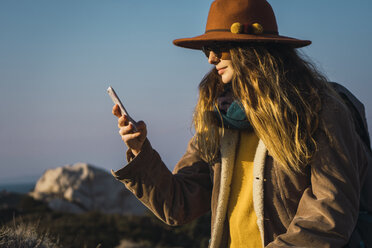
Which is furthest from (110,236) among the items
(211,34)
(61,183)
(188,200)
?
(211,34)

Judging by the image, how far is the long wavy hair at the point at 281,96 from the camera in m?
2.29

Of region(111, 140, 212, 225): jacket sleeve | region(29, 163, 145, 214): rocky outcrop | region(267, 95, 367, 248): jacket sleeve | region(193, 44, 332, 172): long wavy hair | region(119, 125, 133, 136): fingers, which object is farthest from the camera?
region(29, 163, 145, 214): rocky outcrop

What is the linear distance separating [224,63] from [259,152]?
0.55 metres

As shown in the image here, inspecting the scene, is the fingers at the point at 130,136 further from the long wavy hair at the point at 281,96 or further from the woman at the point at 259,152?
the long wavy hair at the point at 281,96

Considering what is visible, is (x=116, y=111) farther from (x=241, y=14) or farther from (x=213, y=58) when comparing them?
(x=241, y=14)

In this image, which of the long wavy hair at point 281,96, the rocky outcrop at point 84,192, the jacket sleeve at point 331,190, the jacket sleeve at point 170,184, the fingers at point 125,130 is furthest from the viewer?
the rocky outcrop at point 84,192

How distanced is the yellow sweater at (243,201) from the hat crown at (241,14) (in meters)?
0.64

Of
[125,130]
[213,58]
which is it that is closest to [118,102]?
[125,130]

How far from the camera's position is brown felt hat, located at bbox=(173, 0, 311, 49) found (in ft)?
8.18

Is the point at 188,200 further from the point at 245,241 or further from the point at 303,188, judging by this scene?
the point at 303,188

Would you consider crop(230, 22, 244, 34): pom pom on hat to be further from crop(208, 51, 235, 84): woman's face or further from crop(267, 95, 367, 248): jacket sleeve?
crop(267, 95, 367, 248): jacket sleeve

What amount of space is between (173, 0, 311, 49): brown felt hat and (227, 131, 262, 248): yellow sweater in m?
0.57

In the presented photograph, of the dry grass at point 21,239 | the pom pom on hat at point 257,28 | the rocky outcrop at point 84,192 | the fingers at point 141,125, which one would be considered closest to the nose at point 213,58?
the pom pom on hat at point 257,28

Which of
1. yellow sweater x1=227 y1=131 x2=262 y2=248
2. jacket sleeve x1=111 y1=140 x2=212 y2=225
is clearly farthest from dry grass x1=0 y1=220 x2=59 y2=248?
yellow sweater x1=227 y1=131 x2=262 y2=248
